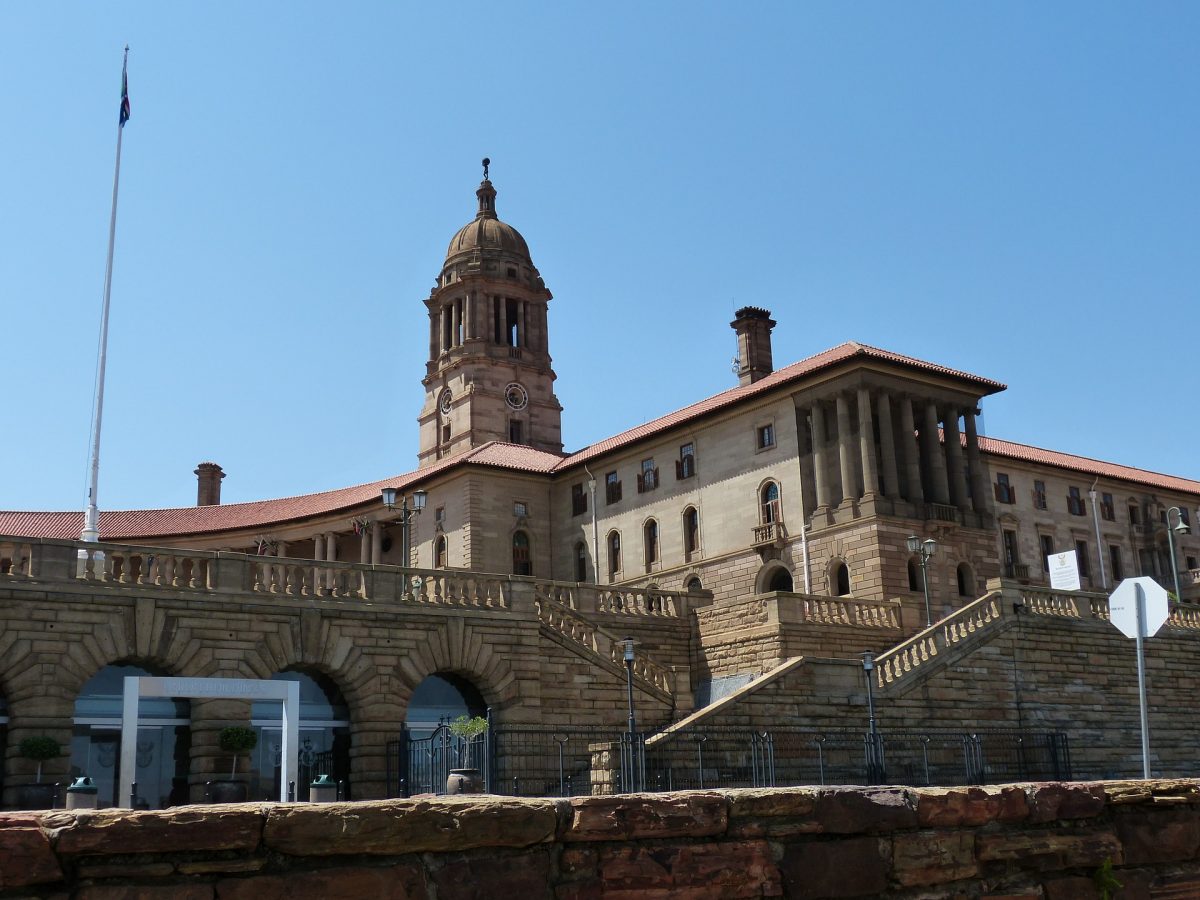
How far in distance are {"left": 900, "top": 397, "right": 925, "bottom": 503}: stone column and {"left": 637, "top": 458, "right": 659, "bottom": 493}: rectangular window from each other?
39.1 ft

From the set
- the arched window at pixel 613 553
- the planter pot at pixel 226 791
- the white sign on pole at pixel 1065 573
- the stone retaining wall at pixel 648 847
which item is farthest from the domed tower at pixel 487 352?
the stone retaining wall at pixel 648 847

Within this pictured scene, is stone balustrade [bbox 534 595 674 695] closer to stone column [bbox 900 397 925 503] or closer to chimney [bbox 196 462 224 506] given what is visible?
stone column [bbox 900 397 925 503]

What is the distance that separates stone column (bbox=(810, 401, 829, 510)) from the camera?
4809cm

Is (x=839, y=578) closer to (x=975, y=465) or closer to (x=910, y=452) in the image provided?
(x=910, y=452)

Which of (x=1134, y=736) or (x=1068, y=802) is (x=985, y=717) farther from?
(x=1068, y=802)

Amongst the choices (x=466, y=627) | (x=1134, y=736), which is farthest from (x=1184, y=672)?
(x=466, y=627)

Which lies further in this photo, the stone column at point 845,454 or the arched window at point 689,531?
the arched window at point 689,531

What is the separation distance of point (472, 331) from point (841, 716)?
54957 mm

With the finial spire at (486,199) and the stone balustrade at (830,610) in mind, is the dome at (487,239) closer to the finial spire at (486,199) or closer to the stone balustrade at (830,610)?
the finial spire at (486,199)

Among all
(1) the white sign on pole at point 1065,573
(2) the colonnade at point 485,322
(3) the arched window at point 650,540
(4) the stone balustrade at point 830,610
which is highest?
(2) the colonnade at point 485,322

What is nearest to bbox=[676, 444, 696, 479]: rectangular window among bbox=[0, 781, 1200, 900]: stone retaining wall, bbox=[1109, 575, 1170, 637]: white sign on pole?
bbox=[1109, 575, 1170, 637]: white sign on pole

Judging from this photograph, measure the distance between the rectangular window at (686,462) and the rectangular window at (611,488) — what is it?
4.21 metres

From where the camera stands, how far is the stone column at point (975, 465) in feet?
167

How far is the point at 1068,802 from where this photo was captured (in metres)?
6.60
